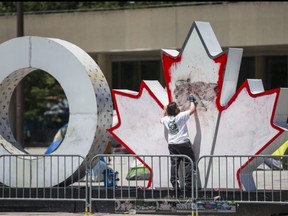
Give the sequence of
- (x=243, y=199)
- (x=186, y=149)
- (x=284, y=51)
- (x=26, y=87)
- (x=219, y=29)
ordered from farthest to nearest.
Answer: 1. (x=26, y=87)
2. (x=284, y=51)
3. (x=219, y=29)
4. (x=186, y=149)
5. (x=243, y=199)

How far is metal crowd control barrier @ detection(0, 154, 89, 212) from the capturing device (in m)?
13.4

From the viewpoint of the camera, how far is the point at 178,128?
1305cm

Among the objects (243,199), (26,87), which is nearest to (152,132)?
(243,199)

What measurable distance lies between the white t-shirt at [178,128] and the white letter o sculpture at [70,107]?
1559 millimetres

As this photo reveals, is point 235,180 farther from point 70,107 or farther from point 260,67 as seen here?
point 260,67

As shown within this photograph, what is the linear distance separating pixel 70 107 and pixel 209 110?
2732 mm

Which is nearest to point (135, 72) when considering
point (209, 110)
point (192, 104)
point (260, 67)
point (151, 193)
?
point (260, 67)

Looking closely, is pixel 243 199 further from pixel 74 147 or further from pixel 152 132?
→ pixel 74 147

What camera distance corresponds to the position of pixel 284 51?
35.1m

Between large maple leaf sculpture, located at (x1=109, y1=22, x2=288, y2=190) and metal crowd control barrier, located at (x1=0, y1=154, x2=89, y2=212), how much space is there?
112 cm

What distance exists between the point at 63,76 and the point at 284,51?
22.5 meters

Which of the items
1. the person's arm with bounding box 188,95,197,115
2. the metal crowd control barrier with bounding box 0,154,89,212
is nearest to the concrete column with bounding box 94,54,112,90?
the metal crowd control barrier with bounding box 0,154,89,212

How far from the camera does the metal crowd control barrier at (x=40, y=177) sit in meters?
13.4

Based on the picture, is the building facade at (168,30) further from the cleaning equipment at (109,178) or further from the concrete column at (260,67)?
the cleaning equipment at (109,178)
